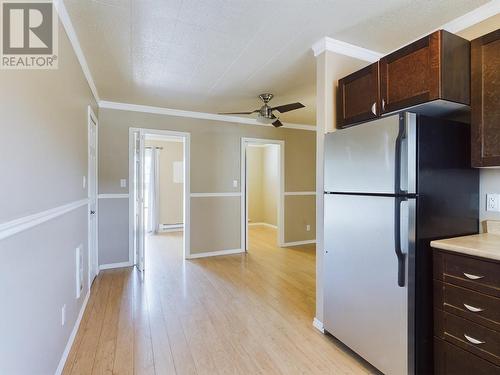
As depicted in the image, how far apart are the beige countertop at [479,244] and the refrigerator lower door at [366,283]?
22 cm

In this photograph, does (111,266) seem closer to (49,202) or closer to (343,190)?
(49,202)

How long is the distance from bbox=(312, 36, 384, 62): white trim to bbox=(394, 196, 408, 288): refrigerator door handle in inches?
55.2

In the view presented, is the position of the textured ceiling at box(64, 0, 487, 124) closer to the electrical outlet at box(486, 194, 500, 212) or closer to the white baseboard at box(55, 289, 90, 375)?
the electrical outlet at box(486, 194, 500, 212)

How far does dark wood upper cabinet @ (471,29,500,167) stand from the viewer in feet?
5.16

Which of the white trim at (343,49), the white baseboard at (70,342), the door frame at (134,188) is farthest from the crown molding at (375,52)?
the white baseboard at (70,342)

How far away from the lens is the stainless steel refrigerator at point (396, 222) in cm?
158

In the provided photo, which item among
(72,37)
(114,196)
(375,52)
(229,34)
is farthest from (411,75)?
(114,196)

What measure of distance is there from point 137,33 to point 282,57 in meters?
1.25

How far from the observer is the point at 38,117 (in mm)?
1431

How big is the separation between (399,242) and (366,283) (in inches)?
15.8

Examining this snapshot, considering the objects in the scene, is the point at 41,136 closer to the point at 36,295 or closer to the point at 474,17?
the point at 36,295

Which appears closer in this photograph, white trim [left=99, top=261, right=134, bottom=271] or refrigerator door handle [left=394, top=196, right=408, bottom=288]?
refrigerator door handle [left=394, top=196, right=408, bottom=288]

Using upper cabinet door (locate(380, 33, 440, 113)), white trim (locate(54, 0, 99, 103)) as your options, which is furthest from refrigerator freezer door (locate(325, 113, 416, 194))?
white trim (locate(54, 0, 99, 103))

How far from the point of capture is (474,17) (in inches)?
74.2
